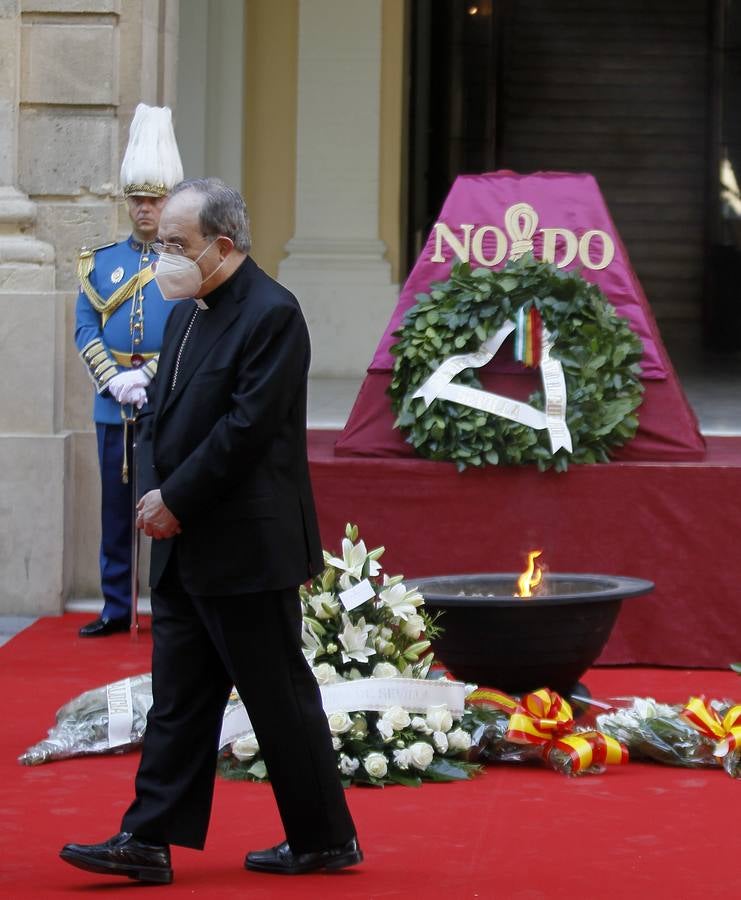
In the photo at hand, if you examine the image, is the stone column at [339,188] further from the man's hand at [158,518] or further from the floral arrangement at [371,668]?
the man's hand at [158,518]

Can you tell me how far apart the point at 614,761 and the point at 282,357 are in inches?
77.6

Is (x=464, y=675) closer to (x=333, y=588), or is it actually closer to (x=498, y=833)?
(x=333, y=588)

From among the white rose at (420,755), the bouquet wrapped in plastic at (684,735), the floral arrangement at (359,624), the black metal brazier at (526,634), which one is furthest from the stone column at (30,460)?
the bouquet wrapped in plastic at (684,735)

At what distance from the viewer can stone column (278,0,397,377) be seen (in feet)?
44.4

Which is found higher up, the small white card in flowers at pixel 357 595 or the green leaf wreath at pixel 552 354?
the green leaf wreath at pixel 552 354

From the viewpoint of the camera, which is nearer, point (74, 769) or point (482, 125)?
point (74, 769)

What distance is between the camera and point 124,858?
4.22m

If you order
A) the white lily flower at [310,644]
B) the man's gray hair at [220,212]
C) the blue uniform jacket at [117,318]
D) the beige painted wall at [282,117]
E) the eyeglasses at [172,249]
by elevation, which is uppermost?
the beige painted wall at [282,117]

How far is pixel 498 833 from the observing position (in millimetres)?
4781

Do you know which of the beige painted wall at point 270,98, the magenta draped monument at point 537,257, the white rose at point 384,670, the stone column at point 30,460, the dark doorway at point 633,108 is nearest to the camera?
the white rose at point 384,670

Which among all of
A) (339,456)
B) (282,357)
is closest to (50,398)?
(339,456)

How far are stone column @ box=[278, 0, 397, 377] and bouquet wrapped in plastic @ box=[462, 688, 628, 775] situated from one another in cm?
802

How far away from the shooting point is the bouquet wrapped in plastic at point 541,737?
542 cm

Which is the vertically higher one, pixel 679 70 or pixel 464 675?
pixel 679 70
